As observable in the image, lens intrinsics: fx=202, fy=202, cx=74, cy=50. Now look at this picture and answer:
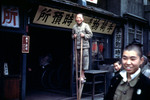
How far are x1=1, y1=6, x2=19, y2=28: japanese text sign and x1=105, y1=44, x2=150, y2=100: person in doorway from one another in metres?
5.18

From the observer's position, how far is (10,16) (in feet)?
22.9

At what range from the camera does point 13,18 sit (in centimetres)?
707

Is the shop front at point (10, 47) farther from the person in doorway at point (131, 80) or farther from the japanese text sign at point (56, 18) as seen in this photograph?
the person in doorway at point (131, 80)

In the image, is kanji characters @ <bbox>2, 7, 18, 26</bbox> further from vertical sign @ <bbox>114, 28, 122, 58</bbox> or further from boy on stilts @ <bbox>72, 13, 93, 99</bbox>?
vertical sign @ <bbox>114, 28, 122, 58</bbox>

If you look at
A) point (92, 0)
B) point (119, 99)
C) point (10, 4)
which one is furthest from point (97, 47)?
point (119, 99)

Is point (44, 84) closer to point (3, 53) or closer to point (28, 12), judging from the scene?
point (3, 53)

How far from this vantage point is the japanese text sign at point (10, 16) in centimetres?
681

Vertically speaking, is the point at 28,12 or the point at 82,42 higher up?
the point at 28,12

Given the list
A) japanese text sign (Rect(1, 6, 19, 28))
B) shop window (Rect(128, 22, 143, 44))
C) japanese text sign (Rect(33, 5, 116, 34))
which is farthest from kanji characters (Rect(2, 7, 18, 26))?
shop window (Rect(128, 22, 143, 44))

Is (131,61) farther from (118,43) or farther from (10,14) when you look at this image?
(118,43)

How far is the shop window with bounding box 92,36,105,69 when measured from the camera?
10578 mm

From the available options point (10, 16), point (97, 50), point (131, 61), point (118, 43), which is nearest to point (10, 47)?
point (10, 16)

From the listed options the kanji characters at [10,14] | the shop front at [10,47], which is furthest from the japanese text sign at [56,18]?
the kanji characters at [10,14]

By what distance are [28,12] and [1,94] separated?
326cm
